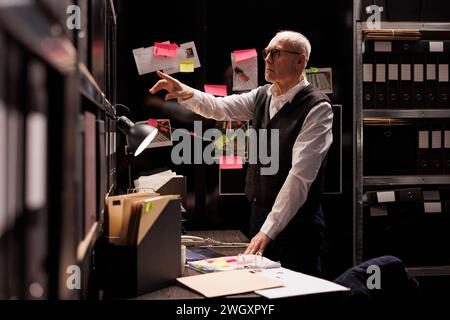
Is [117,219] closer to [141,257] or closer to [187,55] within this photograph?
[141,257]

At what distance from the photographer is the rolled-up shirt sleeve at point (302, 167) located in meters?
1.88

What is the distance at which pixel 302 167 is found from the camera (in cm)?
196

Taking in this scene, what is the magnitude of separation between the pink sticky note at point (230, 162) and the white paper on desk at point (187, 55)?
1.74ft

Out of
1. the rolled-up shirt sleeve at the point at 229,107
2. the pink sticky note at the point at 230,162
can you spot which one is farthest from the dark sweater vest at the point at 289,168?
the pink sticky note at the point at 230,162

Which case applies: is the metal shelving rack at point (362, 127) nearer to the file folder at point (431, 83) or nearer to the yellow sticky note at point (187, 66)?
the file folder at point (431, 83)

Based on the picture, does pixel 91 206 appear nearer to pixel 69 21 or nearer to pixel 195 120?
pixel 69 21

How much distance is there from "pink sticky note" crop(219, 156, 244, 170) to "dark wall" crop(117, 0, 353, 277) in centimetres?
6

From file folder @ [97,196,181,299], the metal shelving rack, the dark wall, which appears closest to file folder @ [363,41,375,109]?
the metal shelving rack

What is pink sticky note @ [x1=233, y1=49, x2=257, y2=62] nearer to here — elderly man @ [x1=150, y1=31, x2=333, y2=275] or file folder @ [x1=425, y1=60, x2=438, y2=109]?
elderly man @ [x1=150, y1=31, x2=333, y2=275]

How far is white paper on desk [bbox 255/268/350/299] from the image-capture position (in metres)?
1.21

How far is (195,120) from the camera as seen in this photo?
9.20 feet

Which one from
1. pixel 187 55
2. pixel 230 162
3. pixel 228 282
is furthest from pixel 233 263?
pixel 187 55

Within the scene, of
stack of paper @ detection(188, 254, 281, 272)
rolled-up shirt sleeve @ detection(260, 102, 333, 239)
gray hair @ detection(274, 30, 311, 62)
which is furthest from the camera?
gray hair @ detection(274, 30, 311, 62)
